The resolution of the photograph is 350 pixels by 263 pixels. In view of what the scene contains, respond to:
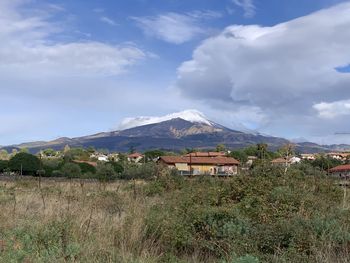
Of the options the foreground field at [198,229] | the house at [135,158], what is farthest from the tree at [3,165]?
the foreground field at [198,229]

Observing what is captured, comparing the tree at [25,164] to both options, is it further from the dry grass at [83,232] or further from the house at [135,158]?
the dry grass at [83,232]

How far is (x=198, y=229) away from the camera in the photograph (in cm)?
850

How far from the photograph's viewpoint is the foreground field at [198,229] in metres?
6.66

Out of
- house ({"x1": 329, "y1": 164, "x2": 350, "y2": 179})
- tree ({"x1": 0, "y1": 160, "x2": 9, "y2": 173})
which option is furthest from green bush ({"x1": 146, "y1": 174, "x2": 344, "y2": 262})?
tree ({"x1": 0, "y1": 160, "x2": 9, "y2": 173})

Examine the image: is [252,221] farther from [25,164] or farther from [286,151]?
[25,164]

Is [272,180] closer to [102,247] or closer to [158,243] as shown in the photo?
[158,243]

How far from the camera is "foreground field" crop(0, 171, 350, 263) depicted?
6.66 meters

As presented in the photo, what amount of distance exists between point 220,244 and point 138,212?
219 centimetres

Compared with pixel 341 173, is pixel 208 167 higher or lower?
lower

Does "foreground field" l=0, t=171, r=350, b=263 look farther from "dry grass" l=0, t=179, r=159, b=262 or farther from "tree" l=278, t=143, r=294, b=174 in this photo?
"tree" l=278, t=143, r=294, b=174

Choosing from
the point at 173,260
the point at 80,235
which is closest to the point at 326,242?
the point at 173,260

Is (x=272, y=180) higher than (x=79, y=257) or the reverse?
higher

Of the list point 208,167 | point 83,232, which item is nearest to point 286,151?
point 83,232

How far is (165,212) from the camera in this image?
9.02m
